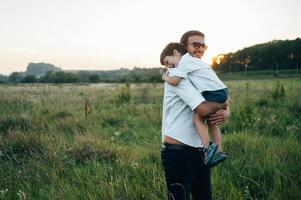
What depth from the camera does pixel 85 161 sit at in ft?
15.2

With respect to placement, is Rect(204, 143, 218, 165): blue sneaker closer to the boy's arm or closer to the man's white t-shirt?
the man's white t-shirt

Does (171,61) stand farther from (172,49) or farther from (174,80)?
(174,80)

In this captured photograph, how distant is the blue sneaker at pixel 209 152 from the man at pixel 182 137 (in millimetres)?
53

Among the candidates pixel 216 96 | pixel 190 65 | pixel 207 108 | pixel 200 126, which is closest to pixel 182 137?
pixel 200 126

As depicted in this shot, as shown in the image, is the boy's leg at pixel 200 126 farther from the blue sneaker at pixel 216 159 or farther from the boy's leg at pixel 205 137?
the blue sneaker at pixel 216 159

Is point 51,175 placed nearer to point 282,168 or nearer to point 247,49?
point 282,168

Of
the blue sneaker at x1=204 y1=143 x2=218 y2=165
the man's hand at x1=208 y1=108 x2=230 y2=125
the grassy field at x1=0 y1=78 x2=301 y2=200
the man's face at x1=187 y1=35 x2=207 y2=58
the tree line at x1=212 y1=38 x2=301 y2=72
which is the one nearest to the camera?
the blue sneaker at x1=204 y1=143 x2=218 y2=165

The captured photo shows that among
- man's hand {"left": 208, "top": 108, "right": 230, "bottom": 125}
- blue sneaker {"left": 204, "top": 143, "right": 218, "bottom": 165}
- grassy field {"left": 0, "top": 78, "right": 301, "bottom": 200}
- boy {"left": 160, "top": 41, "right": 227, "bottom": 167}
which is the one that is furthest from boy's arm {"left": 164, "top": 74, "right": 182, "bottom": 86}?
grassy field {"left": 0, "top": 78, "right": 301, "bottom": 200}

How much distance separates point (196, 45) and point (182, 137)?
77cm

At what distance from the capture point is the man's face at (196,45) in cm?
242

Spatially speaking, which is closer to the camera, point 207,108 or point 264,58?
point 207,108

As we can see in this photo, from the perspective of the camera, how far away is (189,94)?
2045 mm

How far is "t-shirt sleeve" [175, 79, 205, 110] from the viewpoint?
2029mm

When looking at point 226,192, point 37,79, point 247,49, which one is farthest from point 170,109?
point 247,49
